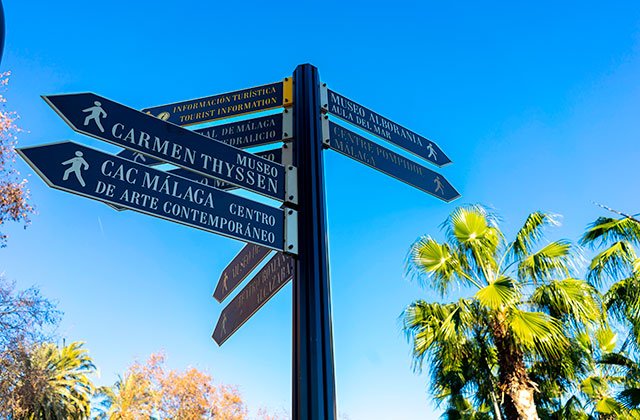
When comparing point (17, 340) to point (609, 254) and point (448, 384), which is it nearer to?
point (448, 384)

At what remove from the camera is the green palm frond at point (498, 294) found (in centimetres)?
823

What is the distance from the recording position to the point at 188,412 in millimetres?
26766

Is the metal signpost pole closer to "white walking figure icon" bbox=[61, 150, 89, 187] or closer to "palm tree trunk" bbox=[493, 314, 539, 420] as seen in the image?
"white walking figure icon" bbox=[61, 150, 89, 187]

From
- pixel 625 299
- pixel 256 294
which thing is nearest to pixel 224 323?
pixel 256 294

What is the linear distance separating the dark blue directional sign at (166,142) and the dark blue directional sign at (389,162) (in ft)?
1.75

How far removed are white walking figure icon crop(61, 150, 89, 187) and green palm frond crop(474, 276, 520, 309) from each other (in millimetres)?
6901

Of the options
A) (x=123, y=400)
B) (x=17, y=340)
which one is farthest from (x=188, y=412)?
(x=17, y=340)

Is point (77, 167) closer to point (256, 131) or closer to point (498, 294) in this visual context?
point (256, 131)

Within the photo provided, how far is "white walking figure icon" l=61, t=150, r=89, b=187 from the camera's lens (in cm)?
251

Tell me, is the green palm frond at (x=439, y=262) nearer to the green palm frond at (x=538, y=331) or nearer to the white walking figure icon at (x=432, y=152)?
the green palm frond at (x=538, y=331)

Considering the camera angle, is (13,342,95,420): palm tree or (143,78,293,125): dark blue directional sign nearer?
(143,78,293,125): dark blue directional sign

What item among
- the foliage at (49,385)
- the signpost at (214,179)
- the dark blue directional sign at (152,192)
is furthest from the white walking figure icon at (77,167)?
the foliage at (49,385)

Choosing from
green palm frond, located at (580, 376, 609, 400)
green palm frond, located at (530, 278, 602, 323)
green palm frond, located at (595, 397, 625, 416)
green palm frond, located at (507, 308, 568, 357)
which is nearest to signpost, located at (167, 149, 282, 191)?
green palm frond, located at (507, 308, 568, 357)

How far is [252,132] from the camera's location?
140 inches
